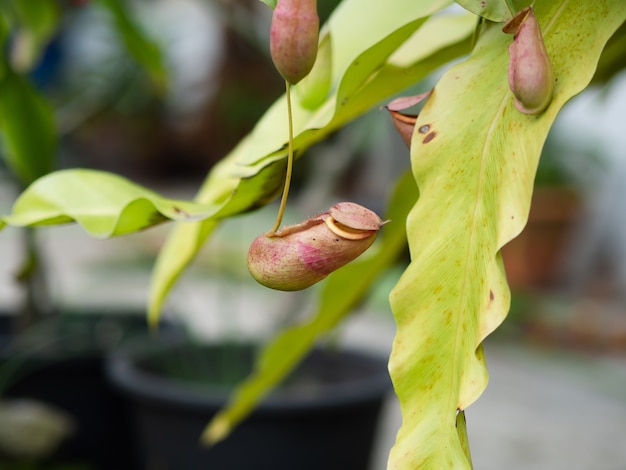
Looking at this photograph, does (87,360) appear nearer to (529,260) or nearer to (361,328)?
(361,328)

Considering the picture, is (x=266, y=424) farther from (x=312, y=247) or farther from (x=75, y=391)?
(x=312, y=247)

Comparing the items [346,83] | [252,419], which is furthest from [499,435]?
[346,83]

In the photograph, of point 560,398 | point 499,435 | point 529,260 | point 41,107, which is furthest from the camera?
point 529,260

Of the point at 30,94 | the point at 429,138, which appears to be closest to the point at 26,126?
the point at 30,94

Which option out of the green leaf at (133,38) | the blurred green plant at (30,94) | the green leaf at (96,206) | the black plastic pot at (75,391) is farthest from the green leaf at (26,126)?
the black plastic pot at (75,391)

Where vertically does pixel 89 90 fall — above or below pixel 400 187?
below

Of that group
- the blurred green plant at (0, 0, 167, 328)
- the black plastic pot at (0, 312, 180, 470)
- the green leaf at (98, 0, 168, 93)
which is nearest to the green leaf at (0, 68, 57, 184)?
the blurred green plant at (0, 0, 167, 328)

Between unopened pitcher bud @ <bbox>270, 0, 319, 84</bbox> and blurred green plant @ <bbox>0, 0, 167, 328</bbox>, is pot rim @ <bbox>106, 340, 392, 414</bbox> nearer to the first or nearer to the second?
blurred green plant @ <bbox>0, 0, 167, 328</bbox>
